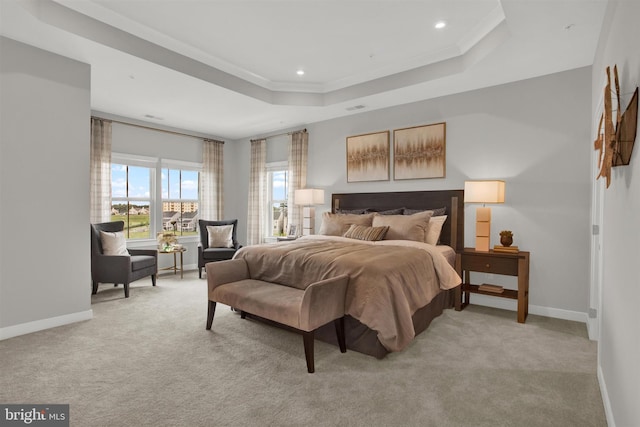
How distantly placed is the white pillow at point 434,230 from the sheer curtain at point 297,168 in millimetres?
2506

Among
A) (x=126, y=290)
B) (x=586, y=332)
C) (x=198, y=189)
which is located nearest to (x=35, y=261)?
(x=126, y=290)

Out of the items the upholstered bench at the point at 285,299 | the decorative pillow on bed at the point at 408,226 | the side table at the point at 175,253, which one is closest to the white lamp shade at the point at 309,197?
the decorative pillow on bed at the point at 408,226

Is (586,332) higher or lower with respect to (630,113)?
lower

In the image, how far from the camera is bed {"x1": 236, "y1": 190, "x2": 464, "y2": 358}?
2600mm

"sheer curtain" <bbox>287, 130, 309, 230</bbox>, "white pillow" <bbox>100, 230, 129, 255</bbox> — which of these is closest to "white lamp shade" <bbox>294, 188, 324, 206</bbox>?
"sheer curtain" <bbox>287, 130, 309, 230</bbox>

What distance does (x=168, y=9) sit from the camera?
294 centimetres

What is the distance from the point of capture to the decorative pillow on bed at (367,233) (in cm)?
402

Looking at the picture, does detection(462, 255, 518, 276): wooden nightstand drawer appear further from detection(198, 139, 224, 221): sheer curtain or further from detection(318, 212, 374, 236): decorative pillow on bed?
detection(198, 139, 224, 221): sheer curtain

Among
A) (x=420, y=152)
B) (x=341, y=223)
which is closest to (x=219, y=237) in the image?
(x=341, y=223)

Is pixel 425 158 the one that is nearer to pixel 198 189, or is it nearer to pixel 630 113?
pixel 630 113

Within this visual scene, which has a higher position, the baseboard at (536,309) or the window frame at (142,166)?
the window frame at (142,166)

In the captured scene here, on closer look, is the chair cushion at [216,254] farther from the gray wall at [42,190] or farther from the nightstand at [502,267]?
the nightstand at [502,267]

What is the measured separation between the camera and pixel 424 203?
178 inches

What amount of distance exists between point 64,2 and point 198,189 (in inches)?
164
